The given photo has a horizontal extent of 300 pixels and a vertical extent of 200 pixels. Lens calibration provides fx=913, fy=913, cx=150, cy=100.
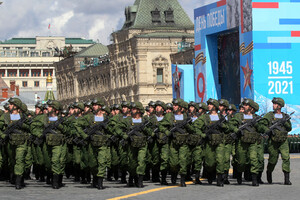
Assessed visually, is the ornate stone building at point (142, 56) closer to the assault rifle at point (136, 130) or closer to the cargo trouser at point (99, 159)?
the assault rifle at point (136, 130)

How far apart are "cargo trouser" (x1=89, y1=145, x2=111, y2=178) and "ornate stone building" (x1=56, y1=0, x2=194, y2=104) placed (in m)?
75.8

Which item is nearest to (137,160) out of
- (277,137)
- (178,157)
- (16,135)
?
(178,157)

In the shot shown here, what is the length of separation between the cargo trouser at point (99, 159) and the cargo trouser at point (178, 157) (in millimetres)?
1462

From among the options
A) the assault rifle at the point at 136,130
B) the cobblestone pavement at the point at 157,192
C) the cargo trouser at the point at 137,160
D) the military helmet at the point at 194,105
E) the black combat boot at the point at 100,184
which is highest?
the military helmet at the point at 194,105

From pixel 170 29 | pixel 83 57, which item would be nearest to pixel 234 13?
pixel 170 29

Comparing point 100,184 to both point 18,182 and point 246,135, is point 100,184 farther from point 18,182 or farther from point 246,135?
point 246,135

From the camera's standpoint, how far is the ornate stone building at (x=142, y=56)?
95.6m

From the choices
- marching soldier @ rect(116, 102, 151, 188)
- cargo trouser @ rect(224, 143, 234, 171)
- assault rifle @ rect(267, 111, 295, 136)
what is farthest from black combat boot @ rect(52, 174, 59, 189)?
assault rifle @ rect(267, 111, 295, 136)

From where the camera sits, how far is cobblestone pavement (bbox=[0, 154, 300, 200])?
1672 centimetres

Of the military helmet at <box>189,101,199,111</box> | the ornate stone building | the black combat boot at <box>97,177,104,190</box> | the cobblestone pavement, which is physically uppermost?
the ornate stone building

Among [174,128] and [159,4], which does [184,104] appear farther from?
[159,4]

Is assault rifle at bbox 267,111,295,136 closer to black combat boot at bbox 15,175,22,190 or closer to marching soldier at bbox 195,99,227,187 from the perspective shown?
marching soldier at bbox 195,99,227,187

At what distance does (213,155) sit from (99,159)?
8.44 feet

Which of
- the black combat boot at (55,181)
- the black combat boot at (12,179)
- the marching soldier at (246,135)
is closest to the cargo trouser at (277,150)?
the marching soldier at (246,135)
